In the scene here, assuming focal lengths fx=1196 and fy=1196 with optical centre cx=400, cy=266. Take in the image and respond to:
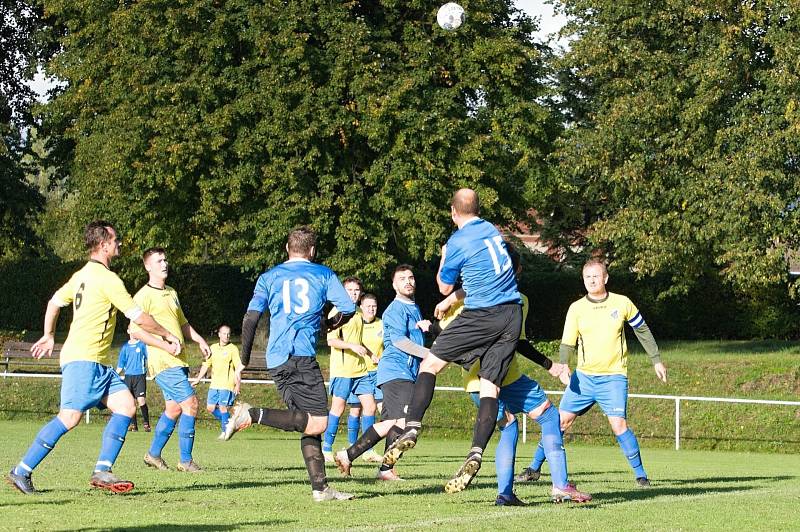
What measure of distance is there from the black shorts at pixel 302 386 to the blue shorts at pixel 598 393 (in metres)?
3.06

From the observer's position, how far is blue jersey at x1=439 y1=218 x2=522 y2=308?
880 cm

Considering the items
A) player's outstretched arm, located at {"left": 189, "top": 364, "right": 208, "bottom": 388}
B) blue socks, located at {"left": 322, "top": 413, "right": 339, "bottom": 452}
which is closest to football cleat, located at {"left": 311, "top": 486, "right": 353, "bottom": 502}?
blue socks, located at {"left": 322, "top": 413, "right": 339, "bottom": 452}

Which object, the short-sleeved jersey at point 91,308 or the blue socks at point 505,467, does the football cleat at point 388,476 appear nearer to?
the blue socks at point 505,467

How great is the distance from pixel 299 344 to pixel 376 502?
138cm

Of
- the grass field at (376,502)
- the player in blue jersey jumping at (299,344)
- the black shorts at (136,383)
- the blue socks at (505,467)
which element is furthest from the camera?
the black shorts at (136,383)

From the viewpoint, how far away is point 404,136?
32312mm

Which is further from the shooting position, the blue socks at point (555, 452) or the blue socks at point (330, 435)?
the blue socks at point (330, 435)

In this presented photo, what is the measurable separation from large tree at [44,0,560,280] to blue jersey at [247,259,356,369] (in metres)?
22.5

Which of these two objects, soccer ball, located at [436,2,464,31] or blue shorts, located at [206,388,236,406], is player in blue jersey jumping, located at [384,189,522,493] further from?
soccer ball, located at [436,2,464,31]

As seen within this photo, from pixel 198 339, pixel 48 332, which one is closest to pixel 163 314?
pixel 198 339

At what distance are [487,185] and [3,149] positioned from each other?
48.6ft

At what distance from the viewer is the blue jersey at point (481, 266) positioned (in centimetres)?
880

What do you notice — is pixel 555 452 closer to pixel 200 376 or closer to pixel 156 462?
pixel 156 462

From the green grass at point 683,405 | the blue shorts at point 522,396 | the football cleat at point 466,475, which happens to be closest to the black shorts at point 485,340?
the blue shorts at point 522,396
